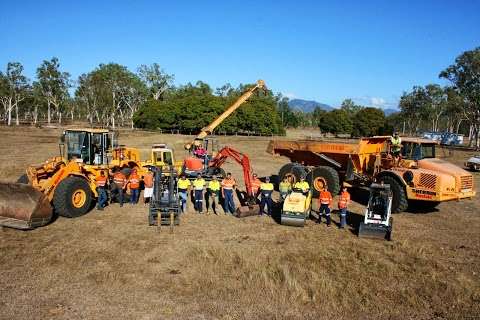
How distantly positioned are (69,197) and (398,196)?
1096 centimetres

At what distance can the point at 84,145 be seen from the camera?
1479 centimetres

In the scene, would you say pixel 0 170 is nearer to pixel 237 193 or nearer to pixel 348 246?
pixel 237 193

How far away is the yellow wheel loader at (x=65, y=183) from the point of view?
1162 cm

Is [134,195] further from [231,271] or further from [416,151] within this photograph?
[416,151]

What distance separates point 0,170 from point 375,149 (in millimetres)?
19341

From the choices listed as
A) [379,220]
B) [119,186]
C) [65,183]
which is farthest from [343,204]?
[65,183]

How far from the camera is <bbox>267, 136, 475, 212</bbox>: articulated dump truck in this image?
46.0 ft

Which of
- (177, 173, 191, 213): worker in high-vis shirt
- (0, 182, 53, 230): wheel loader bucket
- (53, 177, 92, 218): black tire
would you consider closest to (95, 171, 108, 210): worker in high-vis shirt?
(53, 177, 92, 218): black tire

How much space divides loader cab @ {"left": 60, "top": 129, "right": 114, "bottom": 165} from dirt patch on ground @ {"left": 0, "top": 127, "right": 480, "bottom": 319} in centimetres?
226

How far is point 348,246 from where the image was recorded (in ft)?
36.5

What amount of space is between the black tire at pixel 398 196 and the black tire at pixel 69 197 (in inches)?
409

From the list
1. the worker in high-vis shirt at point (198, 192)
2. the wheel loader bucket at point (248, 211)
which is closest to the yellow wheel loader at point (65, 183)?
the worker in high-vis shirt at point (198, 192)

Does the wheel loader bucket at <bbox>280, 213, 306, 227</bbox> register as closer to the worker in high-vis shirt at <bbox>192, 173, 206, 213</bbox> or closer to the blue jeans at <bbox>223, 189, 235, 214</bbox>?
the blue jeans at <bbox>223, 189, 235, 214</bbox>

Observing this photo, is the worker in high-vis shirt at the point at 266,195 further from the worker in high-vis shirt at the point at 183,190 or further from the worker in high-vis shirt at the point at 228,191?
the worker in high-vis shirt at the point at 183,190
